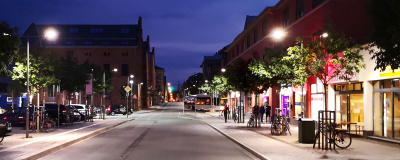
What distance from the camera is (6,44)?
1880 cm

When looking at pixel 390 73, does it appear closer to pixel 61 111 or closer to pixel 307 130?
→ pixel 307 130

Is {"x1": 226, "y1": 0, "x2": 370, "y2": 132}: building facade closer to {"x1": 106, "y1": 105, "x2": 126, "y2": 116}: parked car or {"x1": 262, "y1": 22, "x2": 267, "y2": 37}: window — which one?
{"x1": 262, "y1": 22, "x2": 267, "y2": 37}: window

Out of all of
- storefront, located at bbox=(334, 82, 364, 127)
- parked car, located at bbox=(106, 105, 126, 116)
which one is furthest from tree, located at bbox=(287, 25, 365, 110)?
parked car, located at bbox=(106, 105, 126, 116)

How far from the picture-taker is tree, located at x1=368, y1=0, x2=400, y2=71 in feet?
28.2

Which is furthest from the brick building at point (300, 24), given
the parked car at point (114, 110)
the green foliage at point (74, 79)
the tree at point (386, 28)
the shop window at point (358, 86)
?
the parked car at point (114, 110)

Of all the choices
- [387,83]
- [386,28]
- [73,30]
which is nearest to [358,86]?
[387,83]

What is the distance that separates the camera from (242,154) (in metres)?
16.0

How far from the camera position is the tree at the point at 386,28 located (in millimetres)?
8602

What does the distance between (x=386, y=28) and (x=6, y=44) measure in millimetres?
15507

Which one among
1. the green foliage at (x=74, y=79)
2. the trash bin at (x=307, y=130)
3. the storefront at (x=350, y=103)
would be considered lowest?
the trash bin at (x=307, y=130)

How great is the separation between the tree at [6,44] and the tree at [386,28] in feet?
49.2

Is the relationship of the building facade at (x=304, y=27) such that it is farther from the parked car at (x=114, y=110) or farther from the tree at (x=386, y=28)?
the parked car at (x=114, y=110)

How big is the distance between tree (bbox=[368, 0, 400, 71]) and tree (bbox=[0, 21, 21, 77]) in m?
15.0

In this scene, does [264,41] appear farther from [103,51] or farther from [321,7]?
[103,51]
